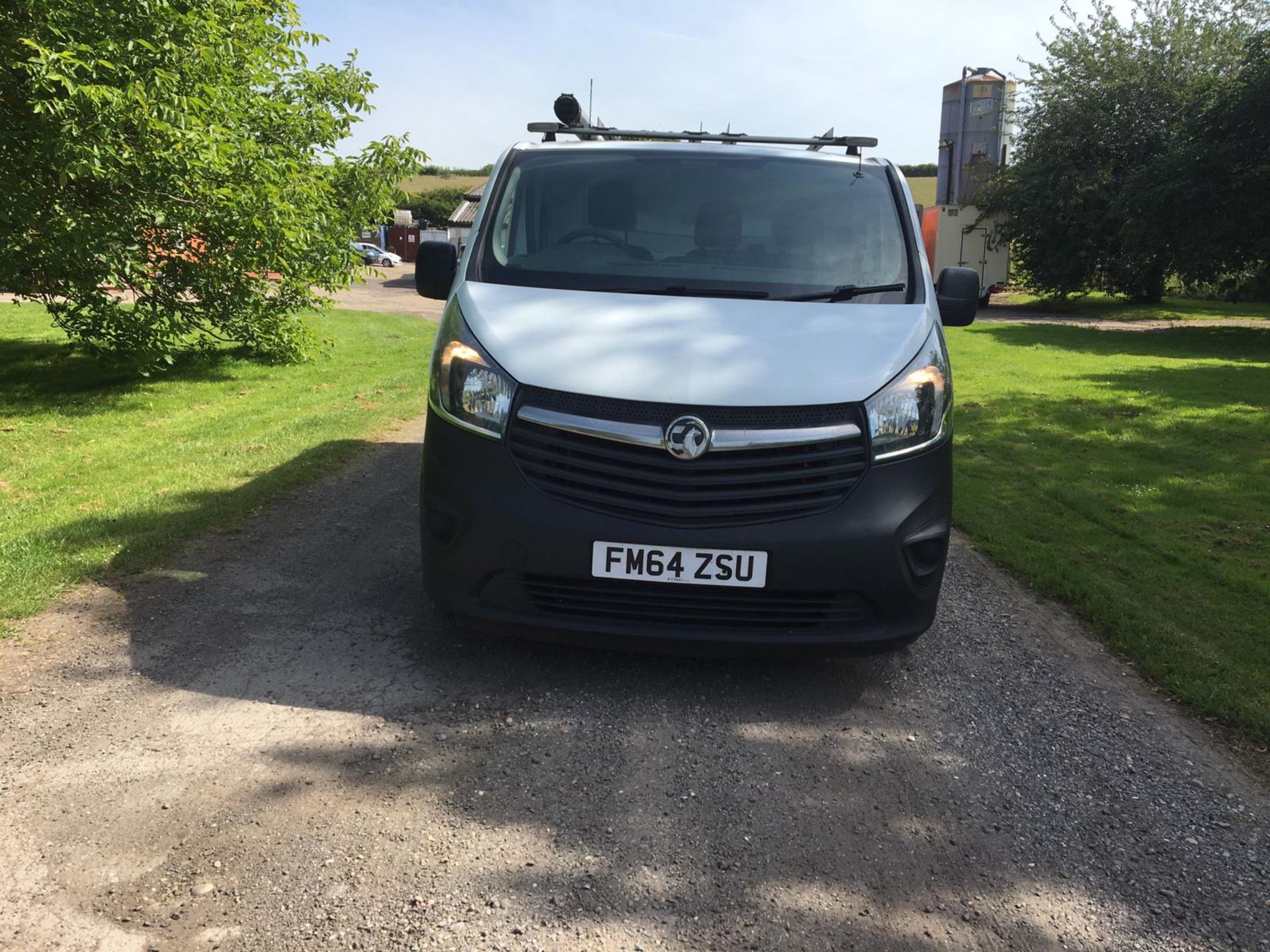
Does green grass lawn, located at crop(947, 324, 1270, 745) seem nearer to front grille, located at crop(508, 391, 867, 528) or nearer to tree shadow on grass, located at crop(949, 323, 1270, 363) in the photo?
front grille, located at crop(508, 391, 867, 528)

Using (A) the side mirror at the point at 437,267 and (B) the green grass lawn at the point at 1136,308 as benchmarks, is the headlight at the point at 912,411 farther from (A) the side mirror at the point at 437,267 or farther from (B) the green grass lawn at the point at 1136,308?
(B) the green grass lawn at the point at 1136,308

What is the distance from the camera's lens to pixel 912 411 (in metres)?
3.71

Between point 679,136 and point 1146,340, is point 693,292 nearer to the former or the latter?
A: point 679,136

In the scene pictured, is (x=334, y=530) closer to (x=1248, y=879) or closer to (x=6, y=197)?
(x=1248, y=879)

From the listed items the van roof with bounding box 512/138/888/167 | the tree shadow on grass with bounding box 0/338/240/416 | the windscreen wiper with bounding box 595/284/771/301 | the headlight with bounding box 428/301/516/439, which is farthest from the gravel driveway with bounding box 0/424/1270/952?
the tree shadow on grass with bounding box 0/338/240/416

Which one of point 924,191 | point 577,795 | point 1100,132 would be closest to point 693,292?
point 577,795

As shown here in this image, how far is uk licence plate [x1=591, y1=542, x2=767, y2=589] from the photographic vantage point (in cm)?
354

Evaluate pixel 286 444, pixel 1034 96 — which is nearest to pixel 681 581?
pixel 286 444

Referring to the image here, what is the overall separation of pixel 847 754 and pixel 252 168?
887cm

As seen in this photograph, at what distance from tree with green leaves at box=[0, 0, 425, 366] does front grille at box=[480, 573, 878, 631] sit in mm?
6994

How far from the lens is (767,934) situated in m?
2.45

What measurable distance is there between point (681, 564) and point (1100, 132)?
33.8 metres

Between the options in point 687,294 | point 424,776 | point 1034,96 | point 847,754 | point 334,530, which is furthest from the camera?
point 1034,96

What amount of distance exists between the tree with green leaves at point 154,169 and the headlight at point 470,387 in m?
6.30
